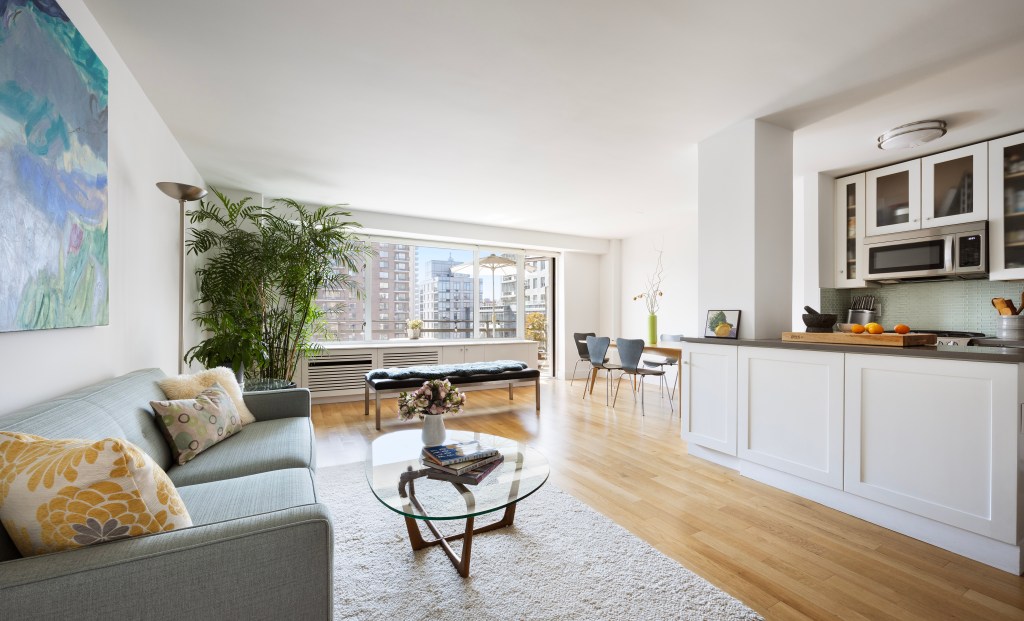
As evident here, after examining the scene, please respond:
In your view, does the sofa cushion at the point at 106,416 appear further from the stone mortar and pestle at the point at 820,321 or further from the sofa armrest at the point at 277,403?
the stone mortar and pestle at the point at 820,321

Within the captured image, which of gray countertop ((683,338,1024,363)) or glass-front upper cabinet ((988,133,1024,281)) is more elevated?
glass-front upper cabinet ((988,133,1024,281))

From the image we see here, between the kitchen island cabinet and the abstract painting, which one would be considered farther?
the kitchen island cabinet

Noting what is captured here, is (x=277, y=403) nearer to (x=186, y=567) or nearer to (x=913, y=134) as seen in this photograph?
(x=186, y=567)

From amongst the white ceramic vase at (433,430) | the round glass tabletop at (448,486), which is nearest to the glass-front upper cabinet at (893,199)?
the round glass tabletop at (448,486)

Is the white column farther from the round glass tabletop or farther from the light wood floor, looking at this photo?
the round glass tabletop

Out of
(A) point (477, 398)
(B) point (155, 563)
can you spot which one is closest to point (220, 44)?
(B) point (155, 563)

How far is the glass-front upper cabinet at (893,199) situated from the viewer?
12.2ft

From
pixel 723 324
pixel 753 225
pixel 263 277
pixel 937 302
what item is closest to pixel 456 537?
pixel 723 324

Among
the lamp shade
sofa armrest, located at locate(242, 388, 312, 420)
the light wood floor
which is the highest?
the lamp shade

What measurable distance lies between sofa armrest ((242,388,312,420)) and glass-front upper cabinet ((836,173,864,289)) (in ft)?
15.8

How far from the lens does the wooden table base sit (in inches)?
72.6

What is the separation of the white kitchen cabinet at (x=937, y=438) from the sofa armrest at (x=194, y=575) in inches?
104

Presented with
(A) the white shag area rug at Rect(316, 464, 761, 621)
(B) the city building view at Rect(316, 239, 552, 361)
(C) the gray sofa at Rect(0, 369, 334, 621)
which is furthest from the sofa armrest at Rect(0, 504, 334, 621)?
(B) the city building view at Rect(316, 239, 552, 361)

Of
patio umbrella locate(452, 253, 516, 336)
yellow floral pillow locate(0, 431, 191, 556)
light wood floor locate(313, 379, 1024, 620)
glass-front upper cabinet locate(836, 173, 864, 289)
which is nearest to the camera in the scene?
yellow floral pillow locate(0, 431, 191, 556)
